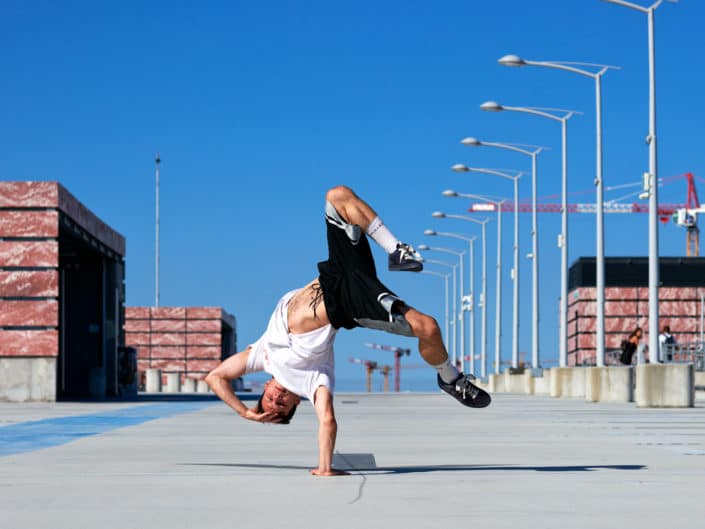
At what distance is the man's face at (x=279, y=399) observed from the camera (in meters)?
10.2

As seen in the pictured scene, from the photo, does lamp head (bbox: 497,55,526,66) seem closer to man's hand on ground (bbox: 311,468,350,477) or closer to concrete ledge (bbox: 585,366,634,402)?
concrete ledge (bbox: 585,366,634,402)

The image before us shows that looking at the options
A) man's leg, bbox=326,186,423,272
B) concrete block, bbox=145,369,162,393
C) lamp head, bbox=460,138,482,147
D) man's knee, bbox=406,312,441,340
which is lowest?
concrete block, bbox=145,369,162,393

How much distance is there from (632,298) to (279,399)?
293 ft

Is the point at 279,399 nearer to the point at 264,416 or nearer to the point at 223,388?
the point at 264,416

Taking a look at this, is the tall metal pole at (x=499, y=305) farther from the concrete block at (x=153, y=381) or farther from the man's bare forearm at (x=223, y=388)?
the man's bare forearm at (x=223, y=388)

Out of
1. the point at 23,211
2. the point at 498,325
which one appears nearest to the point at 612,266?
the point at 498,325

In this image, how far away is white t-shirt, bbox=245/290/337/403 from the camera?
1000 cm

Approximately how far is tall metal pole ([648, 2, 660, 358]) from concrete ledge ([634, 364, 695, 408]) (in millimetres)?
1053

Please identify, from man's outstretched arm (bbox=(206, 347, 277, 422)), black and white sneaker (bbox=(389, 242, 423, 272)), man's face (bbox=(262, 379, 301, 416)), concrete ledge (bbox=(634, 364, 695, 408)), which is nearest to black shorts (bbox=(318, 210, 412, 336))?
black and white sneaker (bbox=(389, 242, 423, 272))

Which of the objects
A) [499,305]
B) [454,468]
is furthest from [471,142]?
[454,468]

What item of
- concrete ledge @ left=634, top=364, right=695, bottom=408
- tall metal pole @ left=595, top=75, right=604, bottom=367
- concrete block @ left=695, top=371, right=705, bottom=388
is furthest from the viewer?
concrete block @ left=695, top=371, right=705, bottom=388

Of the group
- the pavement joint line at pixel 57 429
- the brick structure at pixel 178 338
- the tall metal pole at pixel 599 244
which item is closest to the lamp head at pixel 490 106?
the tall metal pole at pixel 599 244

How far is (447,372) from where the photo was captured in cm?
993

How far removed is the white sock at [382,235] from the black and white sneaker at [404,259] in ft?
0.18
